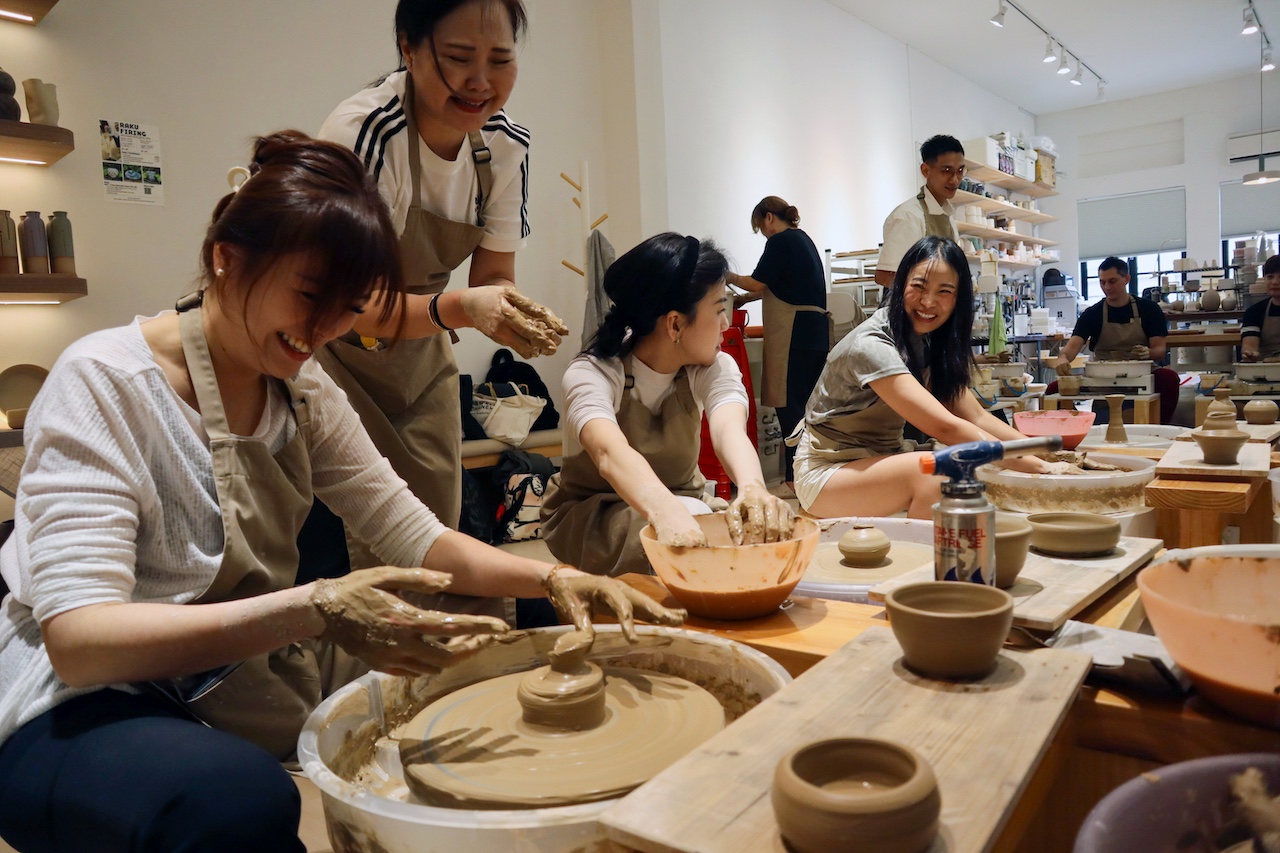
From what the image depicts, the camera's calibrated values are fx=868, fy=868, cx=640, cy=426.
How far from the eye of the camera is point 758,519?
159cm

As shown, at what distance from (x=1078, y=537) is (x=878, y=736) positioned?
0.77 metres

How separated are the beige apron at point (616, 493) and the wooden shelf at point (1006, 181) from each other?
8030 mm

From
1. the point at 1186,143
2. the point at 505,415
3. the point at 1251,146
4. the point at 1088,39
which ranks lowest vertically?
the point at 505,415

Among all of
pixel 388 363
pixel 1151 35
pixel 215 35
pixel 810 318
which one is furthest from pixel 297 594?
pixel 1151 35

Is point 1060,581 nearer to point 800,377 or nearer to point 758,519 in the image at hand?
point 758,519

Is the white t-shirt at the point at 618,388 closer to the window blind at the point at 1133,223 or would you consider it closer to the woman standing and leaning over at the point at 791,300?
the woman standing and leaning over at the point at 791,300

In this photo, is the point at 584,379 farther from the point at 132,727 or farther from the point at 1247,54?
the point at 1247,54

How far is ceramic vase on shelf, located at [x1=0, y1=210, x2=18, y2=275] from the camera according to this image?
3.09 m

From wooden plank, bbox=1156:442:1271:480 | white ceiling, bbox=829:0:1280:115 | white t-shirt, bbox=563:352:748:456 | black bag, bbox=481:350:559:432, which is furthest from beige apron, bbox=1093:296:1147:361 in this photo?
white t-shirt, bbox=563:352:748:456

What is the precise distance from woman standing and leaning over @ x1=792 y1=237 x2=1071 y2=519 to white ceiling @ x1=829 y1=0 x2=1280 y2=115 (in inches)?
229

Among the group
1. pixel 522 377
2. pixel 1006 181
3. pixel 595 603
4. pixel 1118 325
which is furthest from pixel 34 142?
pixel 1006 181

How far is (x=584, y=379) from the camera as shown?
2.12 metres

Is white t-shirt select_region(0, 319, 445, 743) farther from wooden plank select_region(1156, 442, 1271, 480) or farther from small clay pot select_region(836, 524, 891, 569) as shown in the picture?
wooden plank select_region(1156, 442, 1271, 480)

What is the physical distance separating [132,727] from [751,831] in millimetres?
745
